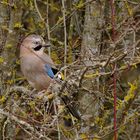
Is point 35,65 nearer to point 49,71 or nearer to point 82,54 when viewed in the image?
point 49,71

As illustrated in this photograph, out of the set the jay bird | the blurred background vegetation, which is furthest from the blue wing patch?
the blurred background vegetation

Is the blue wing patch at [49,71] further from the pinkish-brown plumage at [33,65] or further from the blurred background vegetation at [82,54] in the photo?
the blurred background vegetation at [82,54]

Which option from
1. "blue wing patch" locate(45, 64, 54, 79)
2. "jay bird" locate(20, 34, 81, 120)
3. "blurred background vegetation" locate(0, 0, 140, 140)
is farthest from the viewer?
"jay bird" locate(20, 34, 81, 120)

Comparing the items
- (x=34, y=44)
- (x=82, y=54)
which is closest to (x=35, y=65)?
(x=34, y=44)

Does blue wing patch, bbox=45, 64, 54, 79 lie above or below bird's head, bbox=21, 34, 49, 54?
below

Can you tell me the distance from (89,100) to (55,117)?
251 centimetres

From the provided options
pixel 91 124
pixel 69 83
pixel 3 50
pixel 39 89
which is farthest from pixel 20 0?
pixel 69 83

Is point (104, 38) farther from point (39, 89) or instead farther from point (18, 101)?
point (18, 101)

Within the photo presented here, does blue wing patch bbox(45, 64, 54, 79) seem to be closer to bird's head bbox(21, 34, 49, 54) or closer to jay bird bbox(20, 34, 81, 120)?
jay bird bbox(20, 34, 81, 120)

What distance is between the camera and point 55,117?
585 centimetres

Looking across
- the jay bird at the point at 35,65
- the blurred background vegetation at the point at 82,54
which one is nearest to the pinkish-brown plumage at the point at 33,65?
the jay bird at the point at 35,65

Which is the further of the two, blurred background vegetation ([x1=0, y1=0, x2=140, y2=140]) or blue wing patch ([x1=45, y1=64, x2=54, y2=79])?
blue wing patch ([x1=45, y1=64, x2=54, y2=79])

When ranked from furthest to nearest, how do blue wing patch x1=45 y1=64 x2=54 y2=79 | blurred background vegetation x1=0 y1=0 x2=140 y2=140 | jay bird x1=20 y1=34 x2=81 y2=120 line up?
1. jay bird x1=20 y1=34 x2=81 y2=120
2. blue wing patch x1=45 y1=64 x2=54 y2=79
3. blurred background vegetation x1=0 y1=0 x2=140 y2=140

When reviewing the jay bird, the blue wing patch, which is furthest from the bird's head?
the blue wing patch
